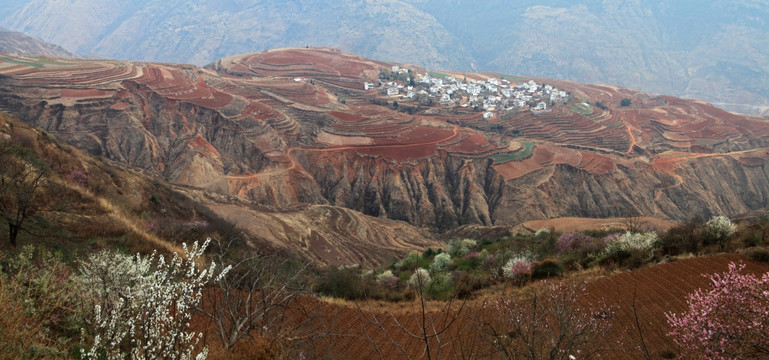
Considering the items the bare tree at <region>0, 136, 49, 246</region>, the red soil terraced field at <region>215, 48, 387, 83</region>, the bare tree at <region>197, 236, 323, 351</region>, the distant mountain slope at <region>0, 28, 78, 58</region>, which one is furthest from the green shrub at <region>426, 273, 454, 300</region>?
the distant mountain slope at <region>0, 28, 78, 58</region>

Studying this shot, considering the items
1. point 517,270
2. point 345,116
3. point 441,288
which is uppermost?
point 517,270

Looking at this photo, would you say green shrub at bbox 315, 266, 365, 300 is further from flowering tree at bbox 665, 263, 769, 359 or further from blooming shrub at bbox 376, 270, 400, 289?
flowering tree at bbox 665, 263, 769, 359

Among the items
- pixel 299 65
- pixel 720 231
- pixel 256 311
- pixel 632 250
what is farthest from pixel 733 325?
pixel 299 65

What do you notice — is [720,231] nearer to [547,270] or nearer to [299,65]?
[547,270]

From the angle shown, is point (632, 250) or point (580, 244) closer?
point (632, 250)

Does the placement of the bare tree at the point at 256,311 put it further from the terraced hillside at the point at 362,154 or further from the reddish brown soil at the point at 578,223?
the terraced hillside at the point at 362,154

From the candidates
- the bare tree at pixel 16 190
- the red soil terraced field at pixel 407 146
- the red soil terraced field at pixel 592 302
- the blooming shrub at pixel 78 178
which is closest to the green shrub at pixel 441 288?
the red soil terraced field at pixel 592 302

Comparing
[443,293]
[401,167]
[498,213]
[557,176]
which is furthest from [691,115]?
[443,293]
